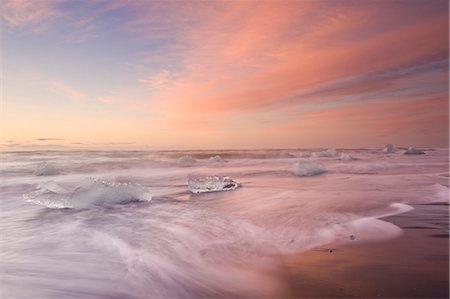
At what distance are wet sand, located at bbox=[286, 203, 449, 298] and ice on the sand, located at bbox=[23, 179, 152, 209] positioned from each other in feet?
11.6

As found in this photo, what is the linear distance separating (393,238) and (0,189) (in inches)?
318

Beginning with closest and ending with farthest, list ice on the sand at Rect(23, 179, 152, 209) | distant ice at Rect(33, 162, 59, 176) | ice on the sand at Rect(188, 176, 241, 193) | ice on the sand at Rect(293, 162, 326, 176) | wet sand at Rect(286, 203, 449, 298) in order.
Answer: wet sand at Rect(286, 203, 449, 298) < ice on the sand at Rect(23, 179, 152, 209) < ice on the sand at Rect(188, 176, 241, 193) < ice on the sand at Rect(293, 162, 326, 176) < distant ice at Rect(33, 162, 59, 176)

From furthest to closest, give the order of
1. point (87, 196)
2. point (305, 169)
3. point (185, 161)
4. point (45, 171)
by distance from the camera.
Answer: point (185, 161), point (45, 171), point (305, 169), point (87, 196)

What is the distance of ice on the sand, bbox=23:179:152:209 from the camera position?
217 inches

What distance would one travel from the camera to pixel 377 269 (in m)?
2.85

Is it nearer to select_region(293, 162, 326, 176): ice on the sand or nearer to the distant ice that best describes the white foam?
the distant ice

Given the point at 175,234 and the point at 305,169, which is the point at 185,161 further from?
the point at 175,234

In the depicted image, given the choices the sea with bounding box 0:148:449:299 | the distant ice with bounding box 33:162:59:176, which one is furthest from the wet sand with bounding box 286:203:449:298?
the distant ice with bounding box 33:162:59:176

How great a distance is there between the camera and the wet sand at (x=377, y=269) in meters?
2.48

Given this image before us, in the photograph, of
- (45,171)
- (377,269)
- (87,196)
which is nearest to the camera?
(377,269)

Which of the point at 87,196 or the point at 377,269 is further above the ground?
the point at 87,196

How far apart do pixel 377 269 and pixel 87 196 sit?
445cm

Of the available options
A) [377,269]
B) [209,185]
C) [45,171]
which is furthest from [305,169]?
[45,171]

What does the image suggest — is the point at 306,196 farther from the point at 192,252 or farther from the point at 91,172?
the point at 91,172
